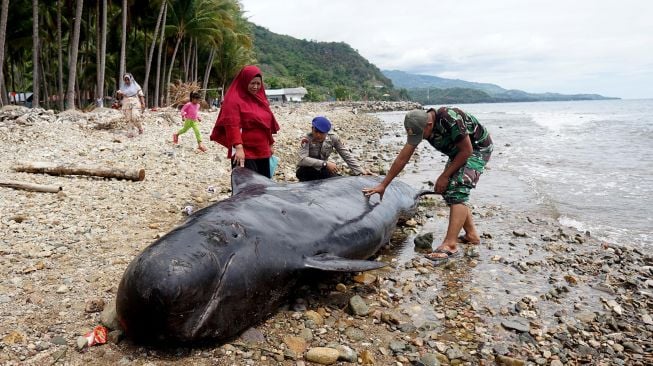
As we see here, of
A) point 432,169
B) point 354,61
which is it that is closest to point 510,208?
point 432,169

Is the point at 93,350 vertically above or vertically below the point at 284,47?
below

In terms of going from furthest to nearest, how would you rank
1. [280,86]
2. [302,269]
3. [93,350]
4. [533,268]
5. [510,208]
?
[280,86]
[510,208]
[533,268]
[302,269]
[93,350]

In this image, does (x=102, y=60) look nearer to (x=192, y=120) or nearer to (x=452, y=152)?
(x=192, y=120)

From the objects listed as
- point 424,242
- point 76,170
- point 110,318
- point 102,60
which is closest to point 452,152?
point 424,242

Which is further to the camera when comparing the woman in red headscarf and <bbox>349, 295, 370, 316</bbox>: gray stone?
the woman in red headscarf

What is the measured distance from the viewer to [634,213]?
932 cm

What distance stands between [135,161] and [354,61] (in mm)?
177387

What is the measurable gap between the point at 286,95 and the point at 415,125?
9153 centimetres

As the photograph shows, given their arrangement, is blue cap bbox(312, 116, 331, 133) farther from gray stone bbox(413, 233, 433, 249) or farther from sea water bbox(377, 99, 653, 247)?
sea water bbox(377, 99, 653, 247)

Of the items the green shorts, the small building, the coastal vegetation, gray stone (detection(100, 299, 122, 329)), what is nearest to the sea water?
the green shorts

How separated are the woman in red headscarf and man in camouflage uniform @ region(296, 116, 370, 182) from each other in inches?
31.0

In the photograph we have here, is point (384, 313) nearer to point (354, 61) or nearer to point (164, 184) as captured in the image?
point (164, 184)

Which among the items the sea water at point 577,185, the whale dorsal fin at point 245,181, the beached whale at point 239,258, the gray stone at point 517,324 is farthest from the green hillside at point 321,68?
the gray stone at point 517,324

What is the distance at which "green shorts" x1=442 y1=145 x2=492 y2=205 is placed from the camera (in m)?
5.71
